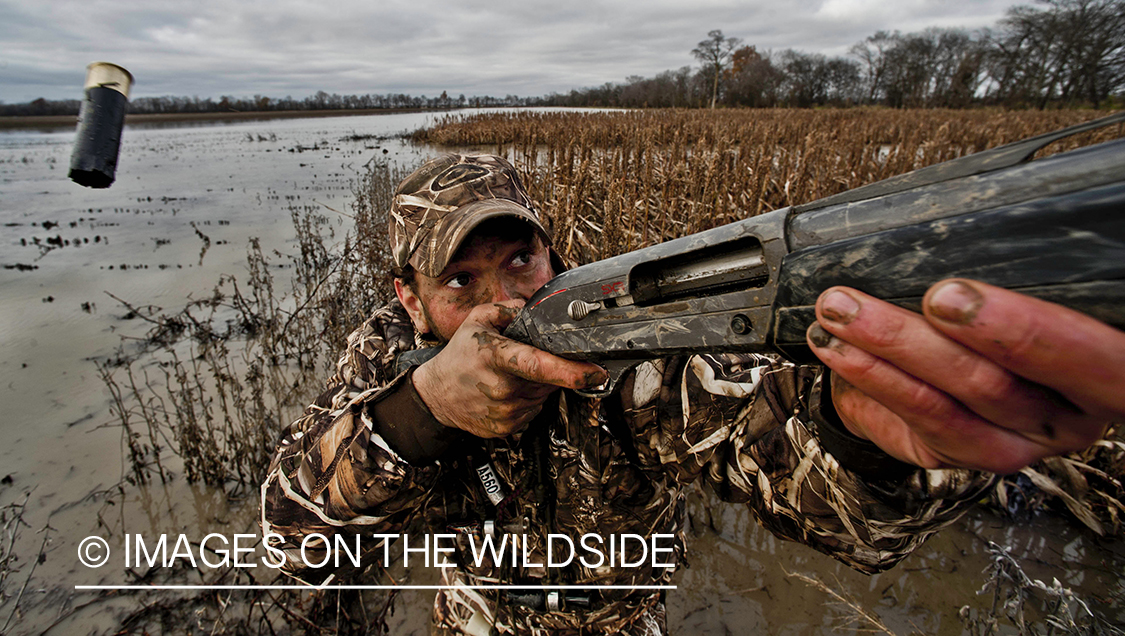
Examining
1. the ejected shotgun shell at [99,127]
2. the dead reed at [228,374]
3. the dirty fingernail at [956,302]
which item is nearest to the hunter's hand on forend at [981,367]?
the dirty fingernail at [956,302]

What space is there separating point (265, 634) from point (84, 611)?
4.00 ft

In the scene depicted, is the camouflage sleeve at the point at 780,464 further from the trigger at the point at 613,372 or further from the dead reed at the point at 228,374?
the dead reed at the point at 228,374

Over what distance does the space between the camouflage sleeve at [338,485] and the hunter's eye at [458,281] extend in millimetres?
436

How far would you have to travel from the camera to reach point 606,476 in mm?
1729

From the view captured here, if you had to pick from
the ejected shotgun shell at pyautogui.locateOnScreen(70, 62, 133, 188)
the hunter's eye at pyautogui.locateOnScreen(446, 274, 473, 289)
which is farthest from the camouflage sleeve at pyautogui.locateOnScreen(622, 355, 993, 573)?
the ejected shotgun shell at pyautogui.locateOnScreen(70, 62, 133, 188)

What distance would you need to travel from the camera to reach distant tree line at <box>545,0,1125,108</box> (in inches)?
1261

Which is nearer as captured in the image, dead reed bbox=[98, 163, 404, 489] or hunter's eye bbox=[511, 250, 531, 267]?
hunter's eye bbox=[511, 250, 531, 267]

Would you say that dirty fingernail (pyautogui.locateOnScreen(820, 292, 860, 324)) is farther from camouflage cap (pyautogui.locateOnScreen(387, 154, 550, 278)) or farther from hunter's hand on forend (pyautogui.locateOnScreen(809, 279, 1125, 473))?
camouflage cap (pyautogui.locateOnScreen(387, 154, 550, 278))

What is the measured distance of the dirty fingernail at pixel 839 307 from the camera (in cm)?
79

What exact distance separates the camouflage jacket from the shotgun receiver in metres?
0.42

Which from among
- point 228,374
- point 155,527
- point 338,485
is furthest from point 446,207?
point 228,374

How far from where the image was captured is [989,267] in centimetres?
68

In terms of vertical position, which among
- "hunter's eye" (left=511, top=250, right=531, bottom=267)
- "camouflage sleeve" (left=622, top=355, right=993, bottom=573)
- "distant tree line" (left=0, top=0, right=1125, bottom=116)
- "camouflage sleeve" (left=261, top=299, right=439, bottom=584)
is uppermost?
"distant tree line" (left=0, top=0, right=1125, bottom=116)

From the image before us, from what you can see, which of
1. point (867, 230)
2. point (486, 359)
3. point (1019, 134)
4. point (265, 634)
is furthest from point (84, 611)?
point (1019, 134)
